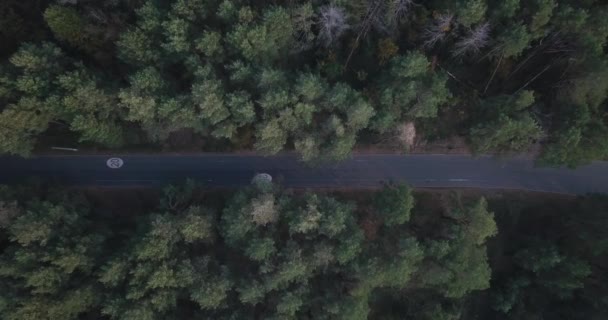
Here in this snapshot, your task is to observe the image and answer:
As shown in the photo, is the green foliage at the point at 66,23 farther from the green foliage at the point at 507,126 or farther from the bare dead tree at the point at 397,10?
the green foliage at the point at 507,126

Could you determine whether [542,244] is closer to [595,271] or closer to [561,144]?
[595,271]

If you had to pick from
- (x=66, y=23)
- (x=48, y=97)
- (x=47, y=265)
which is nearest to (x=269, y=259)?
(x=47, y=265)

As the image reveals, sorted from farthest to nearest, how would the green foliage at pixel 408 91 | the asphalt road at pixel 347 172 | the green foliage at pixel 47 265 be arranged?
the asphalt road at pixel 347 172 → the green foliage at pixel 408 91 → the green foliage at pixel 47 265

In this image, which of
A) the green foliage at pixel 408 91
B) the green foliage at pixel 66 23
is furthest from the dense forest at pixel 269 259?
the green foliage at pixel 66 23

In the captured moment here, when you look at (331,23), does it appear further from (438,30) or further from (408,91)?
(438,30)

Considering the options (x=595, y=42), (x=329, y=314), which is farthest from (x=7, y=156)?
(x=595, y=42)

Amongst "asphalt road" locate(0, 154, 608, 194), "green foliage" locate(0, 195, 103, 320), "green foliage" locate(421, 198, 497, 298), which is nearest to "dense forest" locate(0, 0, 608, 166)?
"asphalt road" locate(0, 154, 608, 194)

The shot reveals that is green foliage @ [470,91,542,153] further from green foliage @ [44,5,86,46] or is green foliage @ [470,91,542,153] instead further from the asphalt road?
green foliage @ [44,5,86,46]
